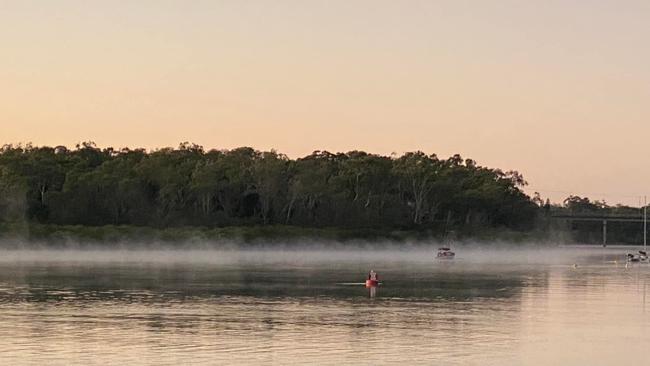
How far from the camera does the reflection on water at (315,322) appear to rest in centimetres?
3559

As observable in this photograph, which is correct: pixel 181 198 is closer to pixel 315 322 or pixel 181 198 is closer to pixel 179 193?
pixel 179 193

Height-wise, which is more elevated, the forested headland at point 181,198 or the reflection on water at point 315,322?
the forested headland at point 181,198

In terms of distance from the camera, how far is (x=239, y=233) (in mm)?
173750

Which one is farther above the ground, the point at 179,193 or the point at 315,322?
the point at 179,193

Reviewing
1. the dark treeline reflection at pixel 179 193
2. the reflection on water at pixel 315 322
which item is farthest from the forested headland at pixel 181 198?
the reflection on water at pixel 315 322

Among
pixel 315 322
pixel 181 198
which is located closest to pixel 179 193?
pixel 181 198

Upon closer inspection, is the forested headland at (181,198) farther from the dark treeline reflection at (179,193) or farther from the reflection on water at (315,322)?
the reflection on water at (315,322)

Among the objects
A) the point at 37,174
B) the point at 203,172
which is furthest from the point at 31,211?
the point at 203,172

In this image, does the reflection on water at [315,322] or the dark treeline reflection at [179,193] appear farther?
the dark treeline reflection at [179,193]

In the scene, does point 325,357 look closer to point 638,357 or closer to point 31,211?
point 638,357

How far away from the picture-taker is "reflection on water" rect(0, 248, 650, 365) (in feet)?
117

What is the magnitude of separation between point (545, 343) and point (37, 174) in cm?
14899

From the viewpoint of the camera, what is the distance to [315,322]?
45.3 m

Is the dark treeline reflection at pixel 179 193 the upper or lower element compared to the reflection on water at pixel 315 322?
upper
